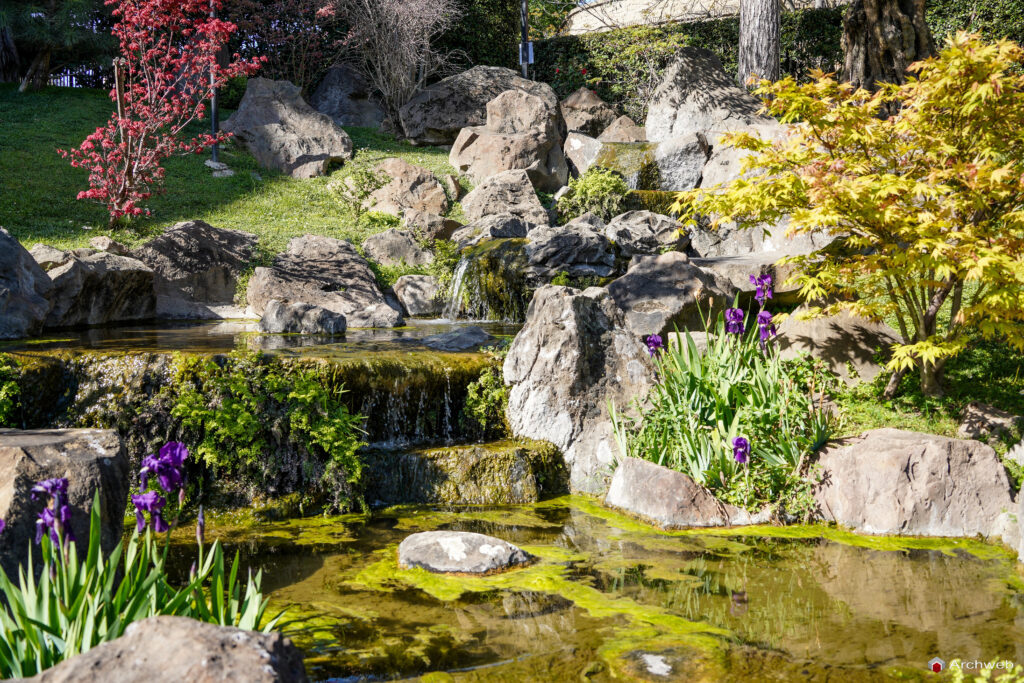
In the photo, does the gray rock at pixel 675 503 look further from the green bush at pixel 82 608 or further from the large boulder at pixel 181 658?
the large boulder at pixel 181 658

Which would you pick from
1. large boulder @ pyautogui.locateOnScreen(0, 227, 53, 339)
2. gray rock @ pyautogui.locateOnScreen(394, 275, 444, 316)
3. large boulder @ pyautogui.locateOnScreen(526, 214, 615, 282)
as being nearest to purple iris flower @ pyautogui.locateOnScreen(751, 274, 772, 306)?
large boulder @ pyautogui.locateOnScreen(526, 214, 615, 282)

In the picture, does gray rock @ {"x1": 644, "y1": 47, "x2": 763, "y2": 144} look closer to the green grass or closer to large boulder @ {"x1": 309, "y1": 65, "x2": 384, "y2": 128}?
the green grass

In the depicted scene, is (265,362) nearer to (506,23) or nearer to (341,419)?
(341,419)

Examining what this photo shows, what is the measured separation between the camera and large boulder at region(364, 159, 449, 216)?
48.8 ft

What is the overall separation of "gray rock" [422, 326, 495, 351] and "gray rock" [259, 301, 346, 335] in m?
1.27

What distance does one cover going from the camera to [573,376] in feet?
22.3

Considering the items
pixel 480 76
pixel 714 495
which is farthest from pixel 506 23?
pixel 714 495

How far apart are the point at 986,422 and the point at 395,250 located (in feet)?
29.8

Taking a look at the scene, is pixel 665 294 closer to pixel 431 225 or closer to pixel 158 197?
pixel 431 225

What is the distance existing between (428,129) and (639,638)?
15.8 metres

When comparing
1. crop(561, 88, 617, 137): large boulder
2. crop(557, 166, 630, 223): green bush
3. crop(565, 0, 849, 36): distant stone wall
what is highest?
crop(565, 0, 849, 36): distant stone wall

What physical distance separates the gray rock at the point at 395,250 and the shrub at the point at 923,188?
7023 mm

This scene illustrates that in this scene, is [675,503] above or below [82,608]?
below

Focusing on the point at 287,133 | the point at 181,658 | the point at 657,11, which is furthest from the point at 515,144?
the point at 181,658
